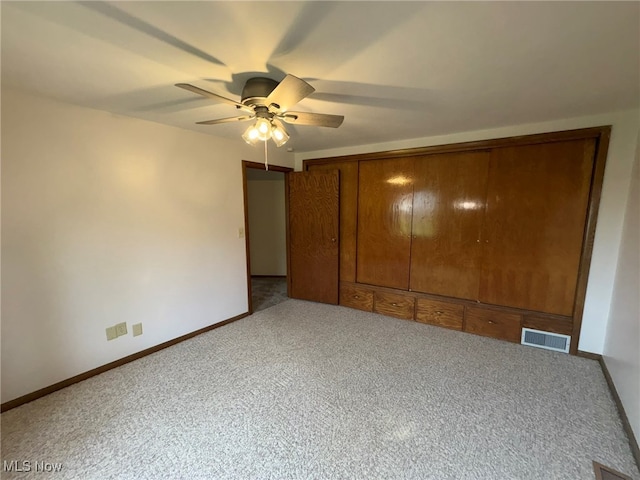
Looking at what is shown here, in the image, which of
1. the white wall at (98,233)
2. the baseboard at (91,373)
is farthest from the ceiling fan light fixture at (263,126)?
the baseboard at (91,373)

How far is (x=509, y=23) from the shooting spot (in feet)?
3.77

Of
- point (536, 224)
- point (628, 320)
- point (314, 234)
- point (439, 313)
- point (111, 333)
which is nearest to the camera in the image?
point (628, 320)

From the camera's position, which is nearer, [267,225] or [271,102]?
[271,102]

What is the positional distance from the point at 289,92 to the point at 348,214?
2314 millimetres

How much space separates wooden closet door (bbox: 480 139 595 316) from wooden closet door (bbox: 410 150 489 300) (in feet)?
0.37

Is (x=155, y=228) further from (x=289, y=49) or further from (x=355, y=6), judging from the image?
(x=355, y=6)

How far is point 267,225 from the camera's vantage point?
5.36 metres

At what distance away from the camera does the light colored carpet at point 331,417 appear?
1.45 m

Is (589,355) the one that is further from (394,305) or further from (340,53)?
(340,53)

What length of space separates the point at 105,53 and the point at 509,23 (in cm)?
193

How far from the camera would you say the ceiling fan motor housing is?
159 centimetres

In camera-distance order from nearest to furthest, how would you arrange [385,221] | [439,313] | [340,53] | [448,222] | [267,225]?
[340,53], [448,222], [439,313], [385,221], [267,225]

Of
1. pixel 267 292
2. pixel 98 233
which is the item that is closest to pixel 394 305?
pixel 267 292

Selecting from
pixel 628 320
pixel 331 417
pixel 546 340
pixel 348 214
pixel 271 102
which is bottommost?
pixel 331 417
